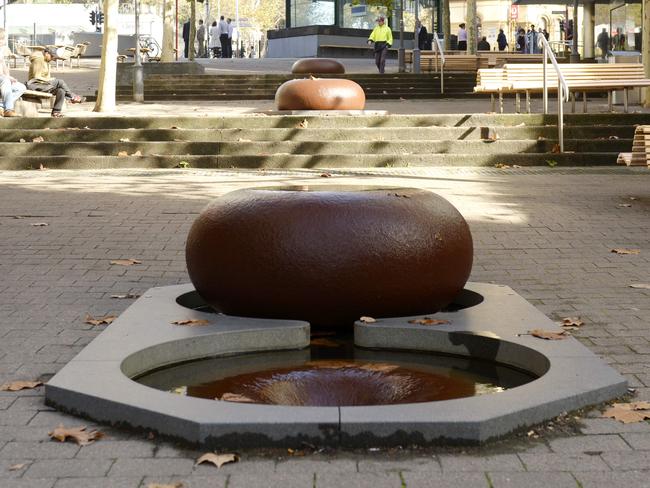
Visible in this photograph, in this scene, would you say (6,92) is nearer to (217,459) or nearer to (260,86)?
(260,86)

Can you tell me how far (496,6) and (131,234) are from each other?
7558 centimetres

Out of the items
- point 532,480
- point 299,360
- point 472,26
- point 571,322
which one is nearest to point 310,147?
point 571,322

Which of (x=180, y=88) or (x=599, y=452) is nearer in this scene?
(x=599, y=452)

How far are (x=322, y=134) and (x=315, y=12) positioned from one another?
36.9 meters

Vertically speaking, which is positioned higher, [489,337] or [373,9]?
[373,9]

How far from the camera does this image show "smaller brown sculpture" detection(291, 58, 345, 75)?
26.1 m

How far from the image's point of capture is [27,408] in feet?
16.4

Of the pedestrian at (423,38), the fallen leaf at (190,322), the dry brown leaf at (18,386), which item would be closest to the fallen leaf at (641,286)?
the fallen leaf at (190,322)

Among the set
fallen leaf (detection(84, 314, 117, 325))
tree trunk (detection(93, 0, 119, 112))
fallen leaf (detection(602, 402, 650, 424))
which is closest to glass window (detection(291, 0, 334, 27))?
tree trunk (detection(93, 0, 119, 112))

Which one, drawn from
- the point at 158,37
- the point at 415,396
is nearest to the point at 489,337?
the point at 415,396

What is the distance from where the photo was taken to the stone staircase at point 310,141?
1730cm

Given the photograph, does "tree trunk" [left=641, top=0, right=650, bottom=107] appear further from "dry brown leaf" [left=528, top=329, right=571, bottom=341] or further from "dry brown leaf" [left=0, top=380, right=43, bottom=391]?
"dry brown leaf" [left=0, top=380, right=43, bottom=391]

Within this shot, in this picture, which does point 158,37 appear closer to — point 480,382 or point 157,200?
point 157,200

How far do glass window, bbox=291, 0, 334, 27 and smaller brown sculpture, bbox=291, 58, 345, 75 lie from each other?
27748 millimetres
